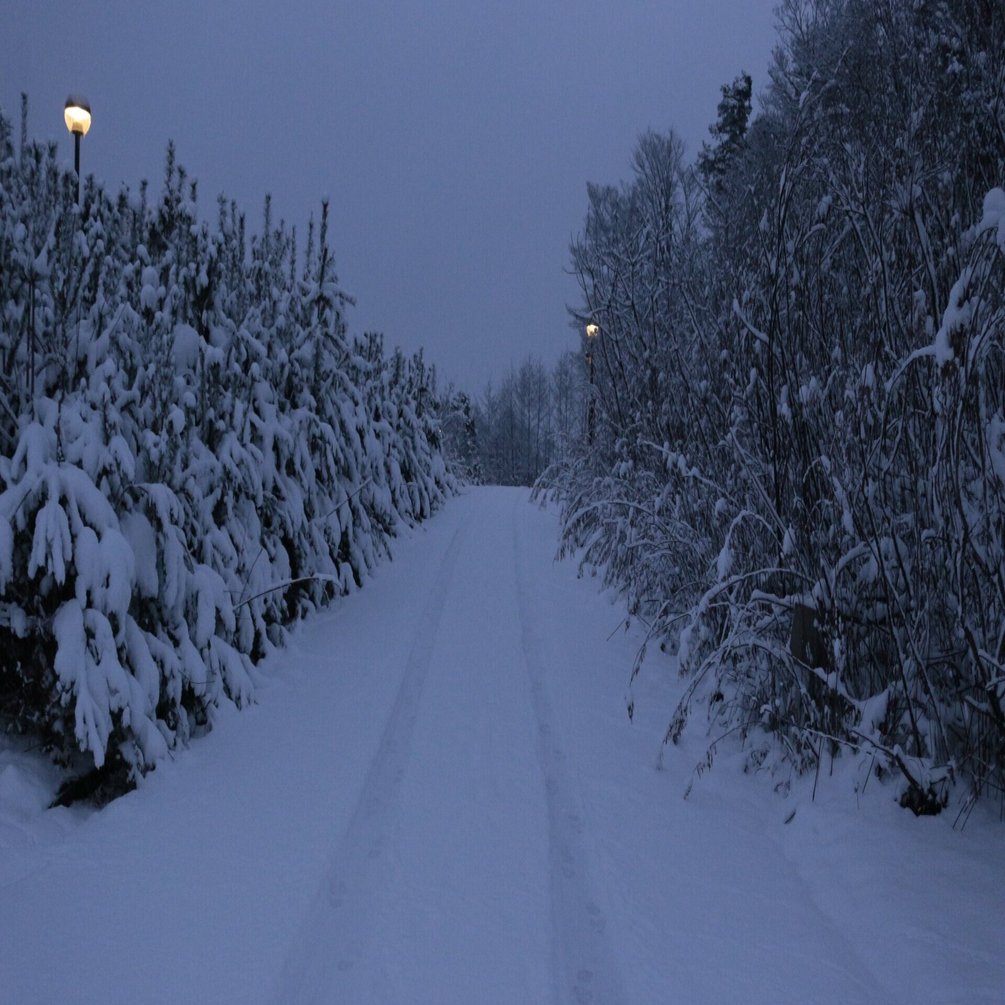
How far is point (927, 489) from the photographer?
2.85 metres

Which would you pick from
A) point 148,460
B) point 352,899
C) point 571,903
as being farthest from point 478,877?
point 148,460

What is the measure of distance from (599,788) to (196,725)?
2.35 m

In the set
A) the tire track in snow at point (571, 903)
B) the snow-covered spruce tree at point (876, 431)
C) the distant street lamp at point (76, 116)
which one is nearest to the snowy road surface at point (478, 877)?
the tire track in snow at point (571, 903)

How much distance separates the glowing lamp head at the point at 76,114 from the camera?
253 inches

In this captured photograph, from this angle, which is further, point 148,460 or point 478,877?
point 148,460

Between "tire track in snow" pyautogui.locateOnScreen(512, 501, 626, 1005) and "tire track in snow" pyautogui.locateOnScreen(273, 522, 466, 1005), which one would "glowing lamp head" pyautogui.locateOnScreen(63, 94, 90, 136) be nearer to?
"tire track in snow" pyautogui.locateOnScreen(273, 522, 466, 1005)

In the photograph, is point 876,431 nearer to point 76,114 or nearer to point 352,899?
point 352,899

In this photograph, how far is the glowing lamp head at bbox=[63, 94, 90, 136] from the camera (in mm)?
6426

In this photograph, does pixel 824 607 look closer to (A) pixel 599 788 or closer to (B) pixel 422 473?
(A) pixel 599 788

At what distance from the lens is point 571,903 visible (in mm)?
2537

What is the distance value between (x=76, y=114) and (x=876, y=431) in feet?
24.0

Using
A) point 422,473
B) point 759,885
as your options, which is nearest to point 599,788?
point 759,885

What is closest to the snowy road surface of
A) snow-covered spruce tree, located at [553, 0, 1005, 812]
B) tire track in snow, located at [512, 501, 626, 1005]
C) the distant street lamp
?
tire track in snow, located at [512, 501, 626, 1005]

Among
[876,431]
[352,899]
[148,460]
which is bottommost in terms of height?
[352,899]
